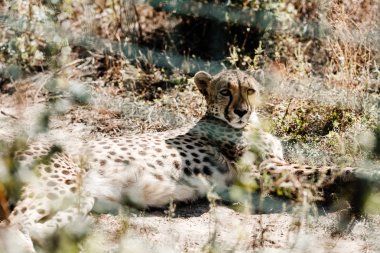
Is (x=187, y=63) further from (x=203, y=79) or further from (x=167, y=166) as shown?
(x=167, y=166)

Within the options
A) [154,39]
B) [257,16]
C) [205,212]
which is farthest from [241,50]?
[205,212]

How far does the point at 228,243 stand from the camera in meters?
2.46

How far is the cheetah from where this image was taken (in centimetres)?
259

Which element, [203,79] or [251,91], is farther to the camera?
[203,79]

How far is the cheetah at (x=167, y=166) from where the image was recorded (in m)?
2.59

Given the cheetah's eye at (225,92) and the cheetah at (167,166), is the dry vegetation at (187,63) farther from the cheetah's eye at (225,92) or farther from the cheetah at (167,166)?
the cheetah's eye at (225,92)

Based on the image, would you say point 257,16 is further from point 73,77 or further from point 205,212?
point 205,212

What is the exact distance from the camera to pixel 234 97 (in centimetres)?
324

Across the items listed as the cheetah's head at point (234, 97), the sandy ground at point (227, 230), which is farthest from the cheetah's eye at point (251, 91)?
the sandy ground at point (227, 230)

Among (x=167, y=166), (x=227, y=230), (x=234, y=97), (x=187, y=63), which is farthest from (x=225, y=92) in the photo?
(x=187, y=63)

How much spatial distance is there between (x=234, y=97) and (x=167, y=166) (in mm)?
482

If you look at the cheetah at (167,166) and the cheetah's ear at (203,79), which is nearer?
the cheetah at (167,166)

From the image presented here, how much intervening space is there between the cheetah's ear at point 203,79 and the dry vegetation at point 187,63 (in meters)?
0.30

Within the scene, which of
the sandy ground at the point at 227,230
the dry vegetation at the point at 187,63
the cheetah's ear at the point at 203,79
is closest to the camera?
the sandy ground at the point at 227,230
